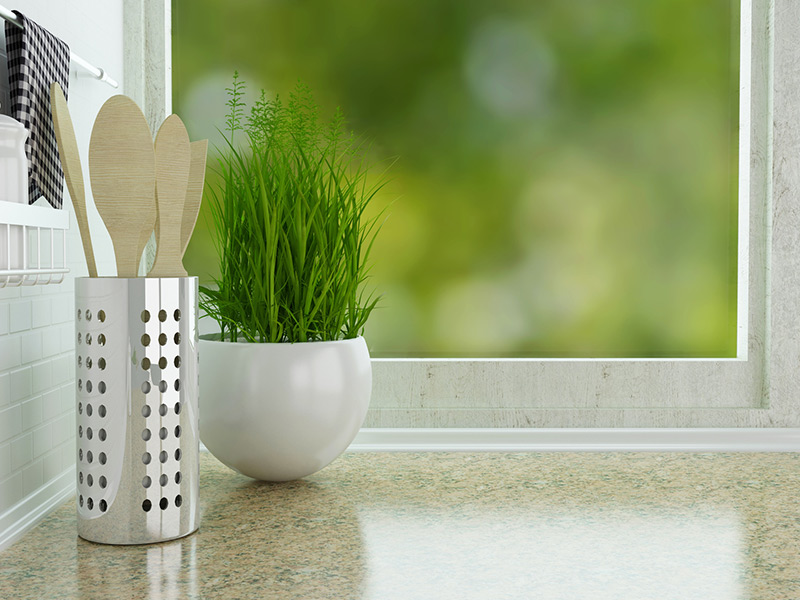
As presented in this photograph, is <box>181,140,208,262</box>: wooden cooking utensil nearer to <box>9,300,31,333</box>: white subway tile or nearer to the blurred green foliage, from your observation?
<box>9,300,31,333</box>: white subway tile

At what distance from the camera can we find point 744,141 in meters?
1.30

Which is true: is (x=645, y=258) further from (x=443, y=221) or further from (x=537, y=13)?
(x=537, y=13)

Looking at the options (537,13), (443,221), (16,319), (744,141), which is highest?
(537,13)

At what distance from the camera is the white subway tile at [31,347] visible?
89 centimetres

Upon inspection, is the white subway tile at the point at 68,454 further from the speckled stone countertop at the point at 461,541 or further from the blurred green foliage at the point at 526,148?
the blurred green foliage at the point at 526,148

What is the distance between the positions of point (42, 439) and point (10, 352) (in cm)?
15

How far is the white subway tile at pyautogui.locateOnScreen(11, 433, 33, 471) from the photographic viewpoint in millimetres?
866

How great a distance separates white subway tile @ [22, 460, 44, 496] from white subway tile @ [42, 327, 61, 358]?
14cm

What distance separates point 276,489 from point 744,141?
97 centimetres

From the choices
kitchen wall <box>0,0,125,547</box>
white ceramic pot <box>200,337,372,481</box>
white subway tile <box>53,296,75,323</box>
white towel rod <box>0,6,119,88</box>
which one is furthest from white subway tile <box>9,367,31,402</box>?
white towel rod <box>0,6,119,88</box>

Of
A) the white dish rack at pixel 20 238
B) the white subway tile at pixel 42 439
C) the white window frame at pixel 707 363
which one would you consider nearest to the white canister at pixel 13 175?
the white dish rack at pixel 20 238

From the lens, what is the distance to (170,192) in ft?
2.71

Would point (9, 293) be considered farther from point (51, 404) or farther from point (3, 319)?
point (51, 404)

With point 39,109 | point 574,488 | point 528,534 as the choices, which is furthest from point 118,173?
point 574,488
